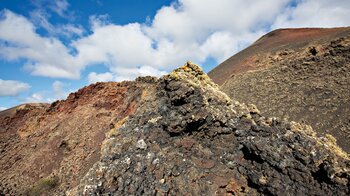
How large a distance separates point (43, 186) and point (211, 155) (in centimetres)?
736

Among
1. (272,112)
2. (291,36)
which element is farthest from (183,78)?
(291,36)

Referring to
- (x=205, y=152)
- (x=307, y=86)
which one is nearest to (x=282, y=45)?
(x=307, y=86)

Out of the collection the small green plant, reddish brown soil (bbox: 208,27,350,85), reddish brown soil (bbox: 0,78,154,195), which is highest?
reddish brown soil (bbox: 208,27,350,85)

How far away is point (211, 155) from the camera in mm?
6293

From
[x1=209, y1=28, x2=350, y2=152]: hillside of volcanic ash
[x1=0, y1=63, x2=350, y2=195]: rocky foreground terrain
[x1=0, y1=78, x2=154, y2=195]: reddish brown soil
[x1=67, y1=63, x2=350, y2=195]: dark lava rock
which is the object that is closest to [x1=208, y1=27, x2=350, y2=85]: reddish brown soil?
[x1=209, y1=28, x2=350, y2=152]: hillside of volcanic ash

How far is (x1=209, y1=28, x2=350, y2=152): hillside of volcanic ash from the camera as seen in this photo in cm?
1738

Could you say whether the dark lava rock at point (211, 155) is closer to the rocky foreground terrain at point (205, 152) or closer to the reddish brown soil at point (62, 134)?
the rocky foreground terrain at point (205, 152)

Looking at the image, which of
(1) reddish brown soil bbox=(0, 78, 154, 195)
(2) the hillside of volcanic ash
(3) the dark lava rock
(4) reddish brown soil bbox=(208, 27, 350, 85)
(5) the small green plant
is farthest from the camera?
(4) reddish brown soil bbox=(208, 27, 350, 85)

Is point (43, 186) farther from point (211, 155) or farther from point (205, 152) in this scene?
point (211, 155)

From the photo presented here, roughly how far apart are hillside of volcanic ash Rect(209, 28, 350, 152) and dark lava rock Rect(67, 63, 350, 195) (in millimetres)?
10174

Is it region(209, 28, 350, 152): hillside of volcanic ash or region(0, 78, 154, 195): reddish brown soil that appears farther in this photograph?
region(209, 28, 350, 152): hillside of volcanic ash

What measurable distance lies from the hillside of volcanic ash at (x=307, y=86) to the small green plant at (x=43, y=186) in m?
13.4

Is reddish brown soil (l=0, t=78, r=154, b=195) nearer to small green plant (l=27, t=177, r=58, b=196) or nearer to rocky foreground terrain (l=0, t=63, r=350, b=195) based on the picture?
small green plant (l=27, t=177, r=58, b=196)

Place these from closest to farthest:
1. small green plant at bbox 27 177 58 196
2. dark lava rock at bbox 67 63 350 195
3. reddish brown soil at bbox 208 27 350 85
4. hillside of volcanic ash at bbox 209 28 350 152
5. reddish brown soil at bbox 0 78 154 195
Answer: dark lava rock at bbox 67 63 350 195 < small green plant at bbox 27 177 58 196 < reddish brown soil at bbox 0 78 154 195 < hillside of volcanic ash at bbox 209 28 350 152 < reddish brown soil at bbox 208 27 350 85
